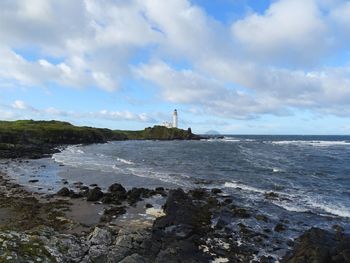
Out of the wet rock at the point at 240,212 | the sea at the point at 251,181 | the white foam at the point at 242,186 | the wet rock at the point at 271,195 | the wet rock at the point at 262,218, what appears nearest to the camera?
the wet rock at the point at 262,218

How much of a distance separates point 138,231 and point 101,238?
11.0ft

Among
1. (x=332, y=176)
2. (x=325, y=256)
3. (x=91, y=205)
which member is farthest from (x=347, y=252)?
(x=332, y=176)

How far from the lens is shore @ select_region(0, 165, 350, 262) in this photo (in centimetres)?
1456

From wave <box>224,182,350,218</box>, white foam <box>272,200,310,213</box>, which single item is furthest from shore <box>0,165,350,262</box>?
wave <box>224,182,350,218</box>

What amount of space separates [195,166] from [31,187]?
31410 mm

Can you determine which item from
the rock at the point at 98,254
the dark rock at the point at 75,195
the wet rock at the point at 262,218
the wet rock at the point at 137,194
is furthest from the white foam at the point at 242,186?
the rock at the point at 98,254

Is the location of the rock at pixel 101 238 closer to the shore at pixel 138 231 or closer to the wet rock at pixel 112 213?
the shore at pixel 138 231

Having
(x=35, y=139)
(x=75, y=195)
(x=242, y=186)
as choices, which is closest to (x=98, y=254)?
(x=75, y=195)

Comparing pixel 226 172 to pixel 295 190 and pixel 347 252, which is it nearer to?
pixel 295 190

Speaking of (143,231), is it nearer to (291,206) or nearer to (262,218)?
(262,218)

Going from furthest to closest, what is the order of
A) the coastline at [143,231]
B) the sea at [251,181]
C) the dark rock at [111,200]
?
the dark rock at [111,200]
the sea at [251,181]
the coastline at [143,231]

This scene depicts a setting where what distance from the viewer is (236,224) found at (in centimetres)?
2838

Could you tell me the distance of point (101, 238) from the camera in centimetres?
1853

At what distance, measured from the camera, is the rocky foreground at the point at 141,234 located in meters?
14.1
